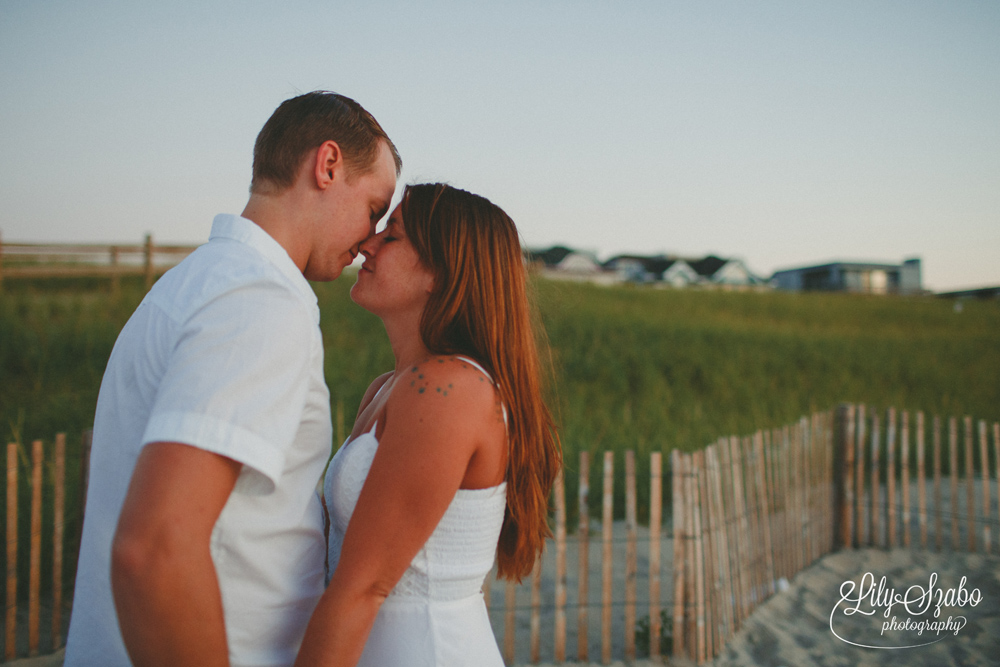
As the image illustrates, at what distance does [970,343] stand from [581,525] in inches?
706

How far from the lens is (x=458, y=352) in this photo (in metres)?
1.63

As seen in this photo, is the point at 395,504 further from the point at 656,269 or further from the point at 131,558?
the point at 656,269

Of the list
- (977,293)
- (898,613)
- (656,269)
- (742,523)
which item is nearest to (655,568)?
(742,523)

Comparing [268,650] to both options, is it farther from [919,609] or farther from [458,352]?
[919,609]

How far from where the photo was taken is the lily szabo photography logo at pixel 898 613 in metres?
4.40

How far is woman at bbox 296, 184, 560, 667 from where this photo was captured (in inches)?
53.7

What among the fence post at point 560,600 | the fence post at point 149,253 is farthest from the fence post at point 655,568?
the fence post at point 149,253

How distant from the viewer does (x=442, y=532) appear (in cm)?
160

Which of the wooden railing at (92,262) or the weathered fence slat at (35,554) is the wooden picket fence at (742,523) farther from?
the wooden railing at (92,262)

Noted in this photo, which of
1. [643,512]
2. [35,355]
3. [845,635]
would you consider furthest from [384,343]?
[845,635]

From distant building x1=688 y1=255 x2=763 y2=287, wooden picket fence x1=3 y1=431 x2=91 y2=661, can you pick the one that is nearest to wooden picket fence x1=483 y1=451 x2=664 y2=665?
wooden picket fence x1=3 y1=431 x2=91 y2=661

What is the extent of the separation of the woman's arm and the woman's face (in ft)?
1.10

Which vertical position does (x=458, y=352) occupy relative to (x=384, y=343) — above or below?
above

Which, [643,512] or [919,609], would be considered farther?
[643,512]
